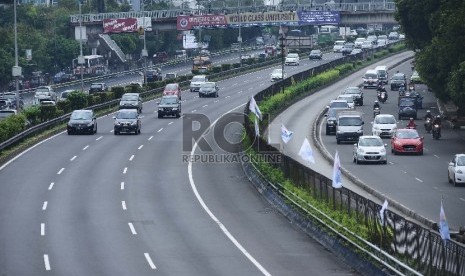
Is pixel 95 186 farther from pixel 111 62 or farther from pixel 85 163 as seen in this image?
pixel 111 62

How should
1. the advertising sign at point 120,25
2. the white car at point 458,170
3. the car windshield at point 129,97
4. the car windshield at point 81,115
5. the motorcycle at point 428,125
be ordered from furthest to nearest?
the advertising sign at point 120,25 → the car windshield at point 129,97 → the motorcycle at point 428,125 → the car windshield at point 81,115 → the white car at point 458,170

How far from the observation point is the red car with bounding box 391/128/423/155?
65.9m

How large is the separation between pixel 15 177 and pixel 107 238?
16.1m

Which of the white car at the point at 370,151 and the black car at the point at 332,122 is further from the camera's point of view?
the black car at the point at 332,122

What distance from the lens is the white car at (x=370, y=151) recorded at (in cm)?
6188

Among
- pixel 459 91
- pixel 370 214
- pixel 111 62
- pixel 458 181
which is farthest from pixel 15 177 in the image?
pixel 111 62

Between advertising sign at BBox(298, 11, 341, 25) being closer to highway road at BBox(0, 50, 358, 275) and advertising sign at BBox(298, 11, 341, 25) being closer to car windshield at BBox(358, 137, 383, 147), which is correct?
highway road at BBox(0, 50, 358, 275)

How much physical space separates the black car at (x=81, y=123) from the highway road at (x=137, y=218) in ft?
10.0

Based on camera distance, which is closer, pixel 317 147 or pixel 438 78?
pixel 317 147

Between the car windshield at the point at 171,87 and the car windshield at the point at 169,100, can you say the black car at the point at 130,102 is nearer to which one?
the car windshield at the point at 169,100

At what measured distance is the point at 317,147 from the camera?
69.8 m

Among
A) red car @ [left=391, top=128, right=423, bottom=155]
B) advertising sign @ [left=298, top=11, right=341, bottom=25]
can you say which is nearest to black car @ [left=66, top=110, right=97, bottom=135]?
red car @ [left=391, top=128, right=423, bottom=155]

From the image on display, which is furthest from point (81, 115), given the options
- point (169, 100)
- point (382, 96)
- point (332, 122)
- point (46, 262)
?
point (46, 262)

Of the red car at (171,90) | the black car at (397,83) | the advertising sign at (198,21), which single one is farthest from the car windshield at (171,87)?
the advertising sign at (198,21)
